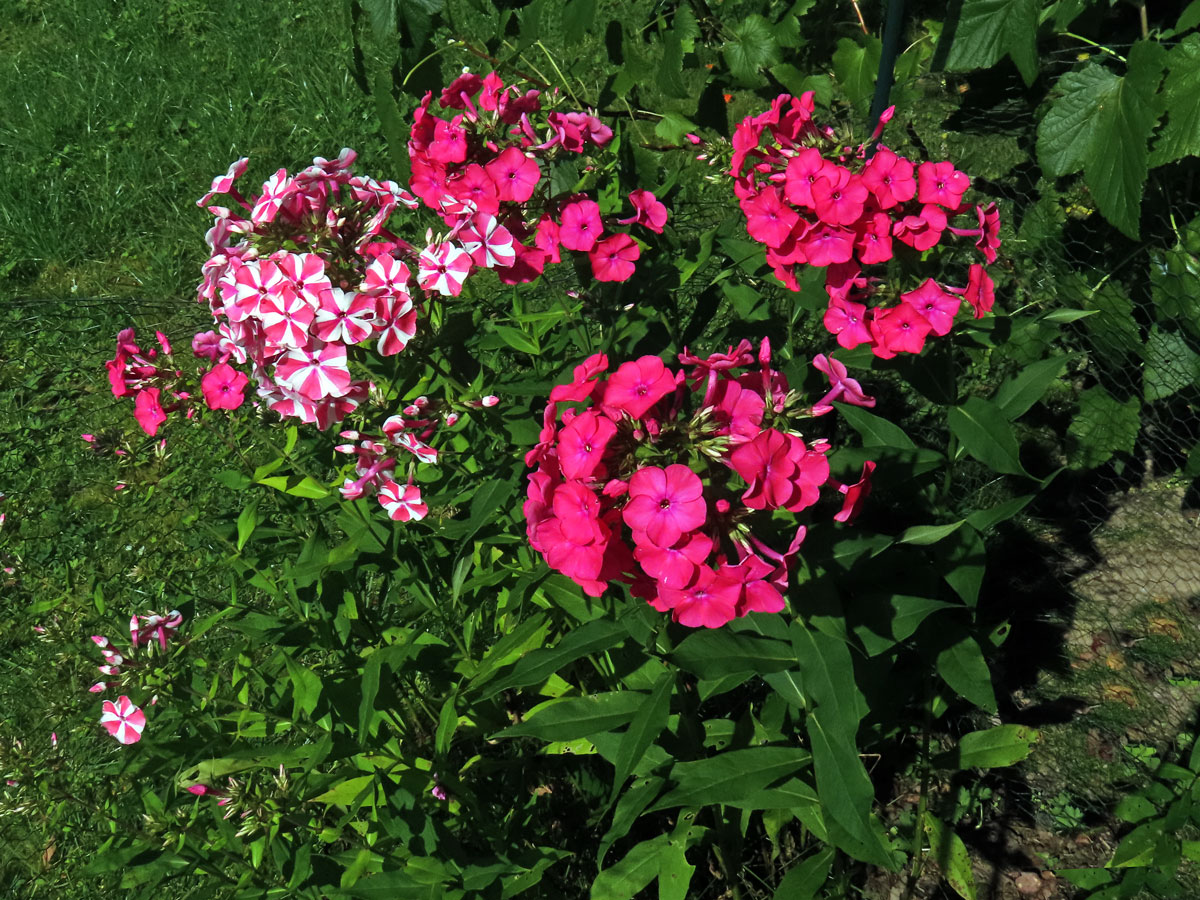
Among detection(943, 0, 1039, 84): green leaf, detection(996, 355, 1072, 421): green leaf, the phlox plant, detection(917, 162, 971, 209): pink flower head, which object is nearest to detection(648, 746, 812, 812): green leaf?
the phlox plant

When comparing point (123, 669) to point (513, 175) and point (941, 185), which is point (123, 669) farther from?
point (941, 185)

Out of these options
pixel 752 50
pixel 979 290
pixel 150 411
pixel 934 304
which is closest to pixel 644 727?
pixel 934 304

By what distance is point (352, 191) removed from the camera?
1873 mm

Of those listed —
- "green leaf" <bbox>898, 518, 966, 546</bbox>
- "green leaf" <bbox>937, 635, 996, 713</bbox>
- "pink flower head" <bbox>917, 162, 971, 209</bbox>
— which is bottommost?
"green leaf" <bbox>937, 635, 996, 713</bbox>

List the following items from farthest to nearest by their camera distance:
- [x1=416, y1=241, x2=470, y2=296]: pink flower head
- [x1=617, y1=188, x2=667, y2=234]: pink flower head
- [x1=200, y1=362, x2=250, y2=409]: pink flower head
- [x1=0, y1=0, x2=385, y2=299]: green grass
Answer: [x1=0, y1=0, x2=385, y2=299]: green grass < [x1=617, y1=188, x2=667, y2=234]: pink flower head < [x1=200, y1=362, x2=250, y2=409]: pink flower head < [x1=416, y1=241, x2=470, y2=296]: pink flower head

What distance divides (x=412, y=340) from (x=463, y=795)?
0.82 metres

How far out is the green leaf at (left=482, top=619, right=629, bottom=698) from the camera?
1555 mm

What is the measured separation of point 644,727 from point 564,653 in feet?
0.52

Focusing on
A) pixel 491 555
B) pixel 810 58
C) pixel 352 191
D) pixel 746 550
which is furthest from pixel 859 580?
pixel 810 58

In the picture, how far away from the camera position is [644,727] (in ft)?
5.00

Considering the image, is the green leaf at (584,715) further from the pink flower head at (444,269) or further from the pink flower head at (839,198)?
the pink flower head at (839,198)

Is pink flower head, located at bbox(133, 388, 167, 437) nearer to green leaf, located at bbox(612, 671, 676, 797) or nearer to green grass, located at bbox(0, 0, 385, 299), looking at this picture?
green leaf, located at bbox(612, 671, 676, 797)

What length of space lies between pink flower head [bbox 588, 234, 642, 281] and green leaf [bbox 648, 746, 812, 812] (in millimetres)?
879

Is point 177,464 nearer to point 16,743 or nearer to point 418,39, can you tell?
point 16,743
